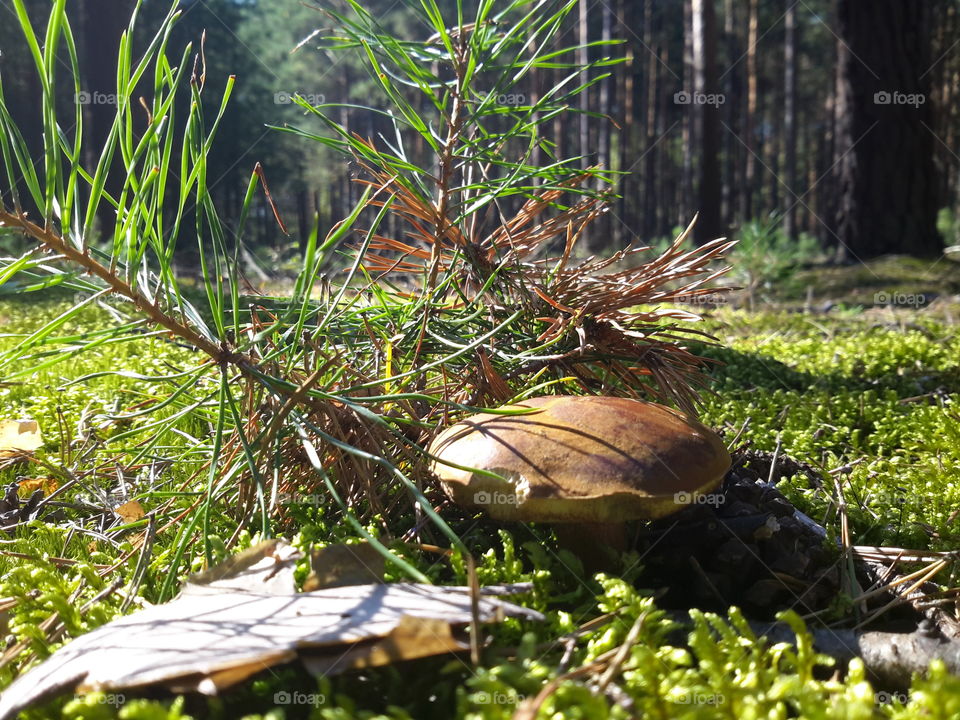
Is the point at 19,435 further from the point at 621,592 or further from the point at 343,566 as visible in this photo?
the point at 621,592

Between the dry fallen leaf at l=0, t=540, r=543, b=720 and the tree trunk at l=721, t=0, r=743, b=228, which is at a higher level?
the tree trunk at l=721, t=0, r=743, b=228

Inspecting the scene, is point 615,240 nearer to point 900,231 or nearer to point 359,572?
point 900,231

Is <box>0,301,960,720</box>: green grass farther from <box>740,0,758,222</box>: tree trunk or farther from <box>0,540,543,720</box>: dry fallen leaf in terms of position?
<box>740,0,758,222</box>: tree trunk

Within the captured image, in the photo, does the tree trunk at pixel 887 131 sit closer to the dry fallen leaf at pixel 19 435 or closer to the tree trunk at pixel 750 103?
the dry fallen leaf at pixel 19 435

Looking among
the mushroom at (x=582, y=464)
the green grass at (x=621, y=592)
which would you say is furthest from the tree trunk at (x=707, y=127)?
the mushroom at (x=582, y=464)

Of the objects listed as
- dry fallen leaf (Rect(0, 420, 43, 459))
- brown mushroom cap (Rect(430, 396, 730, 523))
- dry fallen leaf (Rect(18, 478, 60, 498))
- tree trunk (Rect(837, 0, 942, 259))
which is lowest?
dry fallen leaf (Rect(18, 478, 60, 498))

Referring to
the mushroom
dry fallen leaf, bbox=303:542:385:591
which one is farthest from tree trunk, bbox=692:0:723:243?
dry fallen leaf, bbox=303:542:385:591

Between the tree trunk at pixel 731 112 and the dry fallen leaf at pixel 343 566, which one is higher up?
the tree trunk at pixel 731 112
